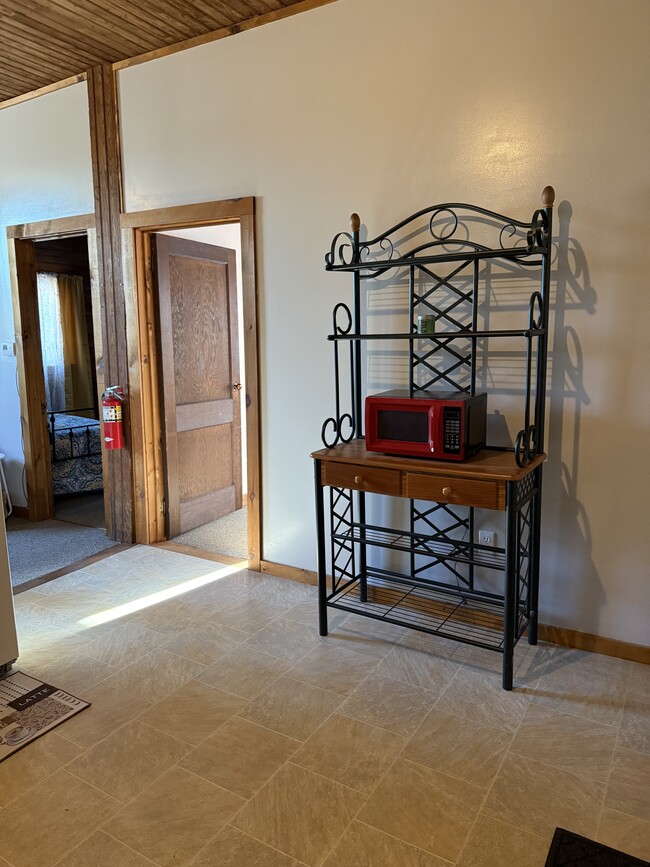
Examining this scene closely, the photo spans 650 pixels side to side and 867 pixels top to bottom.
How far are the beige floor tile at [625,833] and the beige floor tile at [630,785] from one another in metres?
0.03

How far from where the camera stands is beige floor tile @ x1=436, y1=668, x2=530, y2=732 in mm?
2162

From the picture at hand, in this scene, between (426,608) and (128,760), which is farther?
(426,608)

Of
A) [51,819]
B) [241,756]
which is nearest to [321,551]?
[241,756]

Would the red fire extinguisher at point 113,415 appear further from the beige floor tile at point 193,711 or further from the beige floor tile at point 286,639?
the beige floor tile at point 193,711

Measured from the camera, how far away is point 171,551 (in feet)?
12.6

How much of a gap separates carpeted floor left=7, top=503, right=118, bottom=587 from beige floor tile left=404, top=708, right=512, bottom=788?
246 centimetres

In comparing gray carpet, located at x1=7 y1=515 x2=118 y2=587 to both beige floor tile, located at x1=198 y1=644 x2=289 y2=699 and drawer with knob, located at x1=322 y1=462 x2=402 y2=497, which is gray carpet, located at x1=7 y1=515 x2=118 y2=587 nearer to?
beige floor tile, located at x1=198 y1=644 x2=289 y2=699

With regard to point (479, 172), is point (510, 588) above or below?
below

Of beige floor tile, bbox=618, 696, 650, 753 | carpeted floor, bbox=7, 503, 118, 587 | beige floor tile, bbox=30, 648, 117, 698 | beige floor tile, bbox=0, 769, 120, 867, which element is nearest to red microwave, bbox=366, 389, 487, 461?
beige floor tile, bbox=618, 696, 650, 753

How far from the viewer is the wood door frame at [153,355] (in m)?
3.28

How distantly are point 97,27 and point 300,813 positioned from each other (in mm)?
3645

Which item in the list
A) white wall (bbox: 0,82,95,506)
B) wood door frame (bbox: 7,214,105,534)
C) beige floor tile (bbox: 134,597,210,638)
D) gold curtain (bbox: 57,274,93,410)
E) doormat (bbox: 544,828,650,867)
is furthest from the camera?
gold curtain (bbox: 57,274,93,410)

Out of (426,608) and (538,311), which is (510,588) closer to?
(426,608)

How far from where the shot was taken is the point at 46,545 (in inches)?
158
